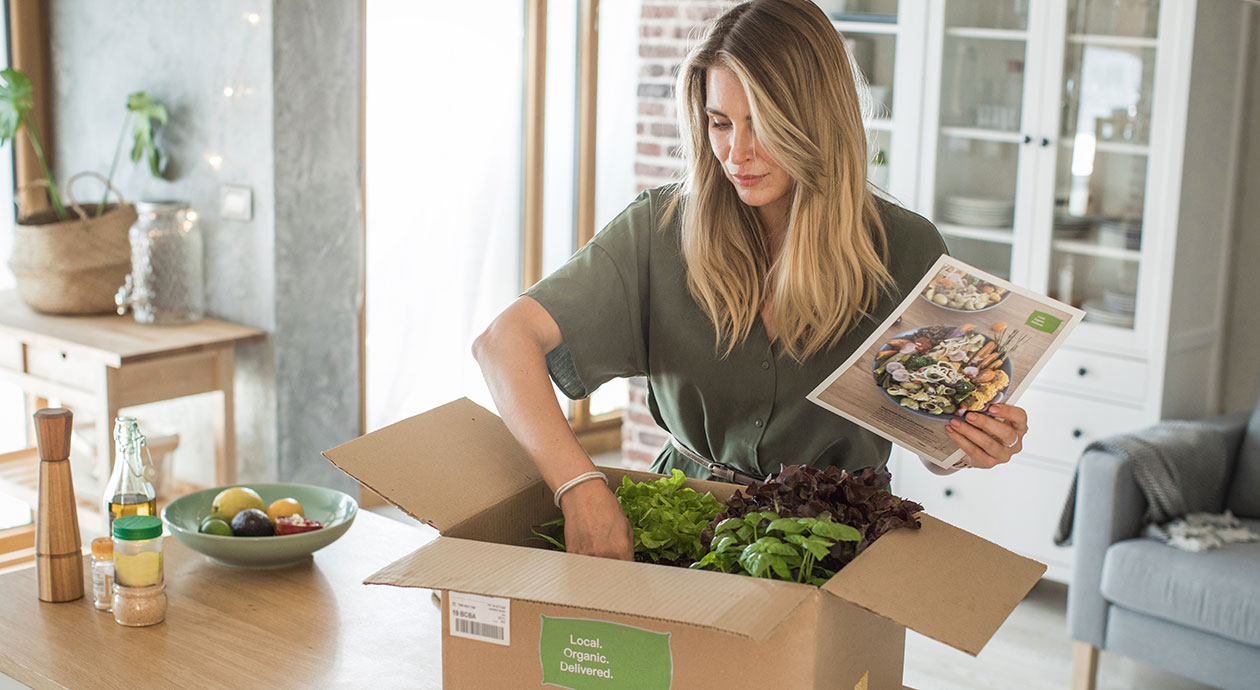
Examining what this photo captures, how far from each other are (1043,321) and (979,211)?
249cm

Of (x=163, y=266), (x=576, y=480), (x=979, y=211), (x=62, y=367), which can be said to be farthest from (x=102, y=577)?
(x=979, y=211)

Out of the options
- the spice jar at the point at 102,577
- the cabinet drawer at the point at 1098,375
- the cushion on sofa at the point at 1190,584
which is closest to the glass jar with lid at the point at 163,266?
the spice jar at the point at 102,577

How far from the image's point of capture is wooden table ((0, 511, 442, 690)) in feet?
4.54

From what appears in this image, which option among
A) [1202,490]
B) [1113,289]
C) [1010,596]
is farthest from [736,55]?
[1113,289]

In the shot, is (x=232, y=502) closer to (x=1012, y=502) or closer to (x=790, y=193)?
(x=790, y=193)

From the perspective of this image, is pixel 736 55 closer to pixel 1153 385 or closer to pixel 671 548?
pixel 671 548

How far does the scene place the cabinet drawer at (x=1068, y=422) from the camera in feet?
11.6

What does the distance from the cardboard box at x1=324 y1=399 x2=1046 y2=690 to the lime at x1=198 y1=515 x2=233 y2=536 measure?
0.60 meters

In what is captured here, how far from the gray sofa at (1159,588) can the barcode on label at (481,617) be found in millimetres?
2235

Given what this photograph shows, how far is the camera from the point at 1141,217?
3.51 meters

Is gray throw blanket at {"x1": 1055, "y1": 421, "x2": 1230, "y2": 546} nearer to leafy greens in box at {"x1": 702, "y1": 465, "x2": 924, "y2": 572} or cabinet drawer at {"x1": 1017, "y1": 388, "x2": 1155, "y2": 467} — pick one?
cabinet drawer at {"x1": 1017, "y1": 388, "x2": 1155, "y2": 467}

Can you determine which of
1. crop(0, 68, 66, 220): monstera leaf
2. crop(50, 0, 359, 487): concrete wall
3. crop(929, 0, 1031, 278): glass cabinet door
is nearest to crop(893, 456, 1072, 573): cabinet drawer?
crop(929, 0, 1031, 278): glass cabinet door

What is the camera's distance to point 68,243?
11.5ft

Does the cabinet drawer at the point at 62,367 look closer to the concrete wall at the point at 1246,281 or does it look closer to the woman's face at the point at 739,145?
the woman's face at the point at 739,145
